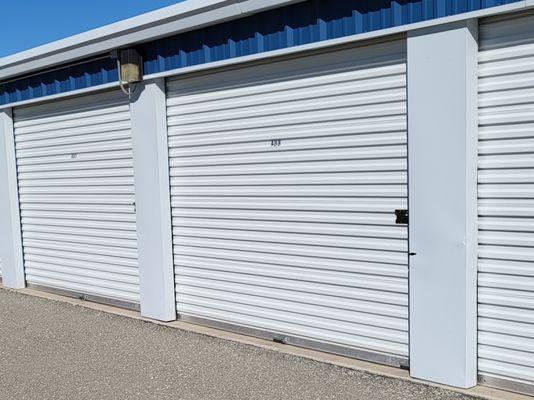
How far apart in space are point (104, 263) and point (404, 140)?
185 inches

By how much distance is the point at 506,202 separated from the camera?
427 centimetres

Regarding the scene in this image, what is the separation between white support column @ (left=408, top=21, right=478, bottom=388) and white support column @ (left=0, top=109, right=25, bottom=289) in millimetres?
6827

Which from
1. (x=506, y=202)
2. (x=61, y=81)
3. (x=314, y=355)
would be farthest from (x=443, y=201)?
(x=61, y=81)

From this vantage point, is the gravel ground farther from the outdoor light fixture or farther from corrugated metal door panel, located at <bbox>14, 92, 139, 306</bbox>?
the outdoor light fixture

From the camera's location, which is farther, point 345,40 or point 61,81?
point 61,81

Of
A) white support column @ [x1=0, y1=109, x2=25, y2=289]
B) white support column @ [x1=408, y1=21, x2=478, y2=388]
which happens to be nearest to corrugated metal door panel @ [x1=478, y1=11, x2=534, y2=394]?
white support column @ [x1=408, y1=21, x2=478, y2=388]

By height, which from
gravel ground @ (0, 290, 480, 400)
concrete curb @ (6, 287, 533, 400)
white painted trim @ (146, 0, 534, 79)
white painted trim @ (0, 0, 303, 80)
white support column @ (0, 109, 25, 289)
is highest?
white painted trim @ (0, 0, 303, 80)

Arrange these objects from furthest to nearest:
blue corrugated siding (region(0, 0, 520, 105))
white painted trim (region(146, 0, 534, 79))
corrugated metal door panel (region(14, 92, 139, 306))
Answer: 1. corrugated metal door panel (region(14, 92, 139, 306))
2. blue corrugated siding (region(0, 0, 520, 105))
3. white painted trim (region(146, 0, 534, 79))

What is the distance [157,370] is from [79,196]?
3696mm

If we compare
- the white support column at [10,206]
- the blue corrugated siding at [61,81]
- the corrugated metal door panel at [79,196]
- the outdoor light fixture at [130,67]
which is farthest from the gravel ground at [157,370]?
the blue corrugated siding at [61,81]

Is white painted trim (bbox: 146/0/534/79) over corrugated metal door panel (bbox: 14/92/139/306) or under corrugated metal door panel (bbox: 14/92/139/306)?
over

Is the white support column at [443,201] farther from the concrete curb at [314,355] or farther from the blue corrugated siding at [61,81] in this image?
the blue corrugated siding at [61,81]

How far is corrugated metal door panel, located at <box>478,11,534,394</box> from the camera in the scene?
4.16m

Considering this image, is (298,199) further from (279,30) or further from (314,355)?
(279,30)
